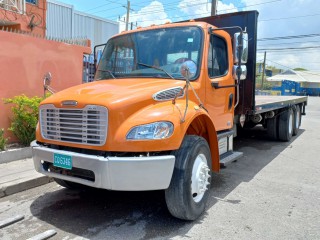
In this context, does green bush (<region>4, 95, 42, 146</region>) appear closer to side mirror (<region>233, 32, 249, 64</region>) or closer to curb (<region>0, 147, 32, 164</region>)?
curb (<region>0, 147, 32, 164</region>)

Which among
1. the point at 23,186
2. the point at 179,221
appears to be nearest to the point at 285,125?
the point at 179,221

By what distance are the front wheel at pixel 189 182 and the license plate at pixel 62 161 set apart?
113 centimetres

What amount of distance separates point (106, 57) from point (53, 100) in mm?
1618

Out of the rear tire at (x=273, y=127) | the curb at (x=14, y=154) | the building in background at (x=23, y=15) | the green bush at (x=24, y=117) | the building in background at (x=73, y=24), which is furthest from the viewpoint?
the building in background at (x=73, y=24)

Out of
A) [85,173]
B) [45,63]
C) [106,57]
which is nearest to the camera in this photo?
[85,173]

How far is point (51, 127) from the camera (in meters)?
3.96

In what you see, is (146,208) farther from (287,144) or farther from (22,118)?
(287,144)

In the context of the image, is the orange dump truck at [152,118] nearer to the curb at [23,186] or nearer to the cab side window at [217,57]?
the cab side window at [217,57]

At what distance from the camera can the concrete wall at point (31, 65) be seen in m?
6.62

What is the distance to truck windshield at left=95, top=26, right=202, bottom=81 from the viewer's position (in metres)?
4.55

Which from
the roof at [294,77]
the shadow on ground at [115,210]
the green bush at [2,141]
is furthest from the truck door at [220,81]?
the roof at [294,77]

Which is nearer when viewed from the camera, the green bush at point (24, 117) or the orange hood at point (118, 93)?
the orange hood at point (118, 93)

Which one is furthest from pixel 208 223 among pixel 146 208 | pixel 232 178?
pixel 232 178

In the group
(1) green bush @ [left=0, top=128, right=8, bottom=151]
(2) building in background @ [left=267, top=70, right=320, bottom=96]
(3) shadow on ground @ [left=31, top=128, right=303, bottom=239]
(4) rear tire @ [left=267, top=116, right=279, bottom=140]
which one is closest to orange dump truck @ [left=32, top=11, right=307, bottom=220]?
(3) shadow on ground @ [left=31, top=128, right=303, bottom=239]
